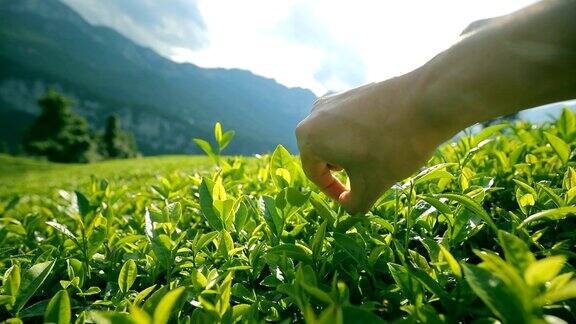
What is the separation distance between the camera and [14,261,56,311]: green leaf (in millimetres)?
950

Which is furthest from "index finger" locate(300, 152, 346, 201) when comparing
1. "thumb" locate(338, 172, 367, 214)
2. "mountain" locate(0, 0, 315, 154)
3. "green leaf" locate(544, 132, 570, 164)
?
"mountain" locate(0, 0, 315, 154)

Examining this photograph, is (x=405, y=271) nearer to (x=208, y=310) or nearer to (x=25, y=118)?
(x=208, y=310)

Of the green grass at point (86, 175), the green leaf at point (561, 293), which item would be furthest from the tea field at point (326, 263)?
the green grass at point (86, 175)

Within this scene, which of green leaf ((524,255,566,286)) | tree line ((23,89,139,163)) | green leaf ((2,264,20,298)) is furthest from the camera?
tree line ((23,89,139,163))

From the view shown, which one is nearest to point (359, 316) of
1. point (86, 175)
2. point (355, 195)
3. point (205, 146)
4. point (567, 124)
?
point (355, 195)

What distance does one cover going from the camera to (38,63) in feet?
444

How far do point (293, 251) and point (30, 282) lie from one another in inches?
24.9

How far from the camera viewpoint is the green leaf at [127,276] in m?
1.03

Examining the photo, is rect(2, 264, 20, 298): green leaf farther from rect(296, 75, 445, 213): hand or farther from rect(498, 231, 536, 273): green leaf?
rect(498, 231, 536, 273): green leaf

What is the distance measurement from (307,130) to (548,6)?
2.16 ft

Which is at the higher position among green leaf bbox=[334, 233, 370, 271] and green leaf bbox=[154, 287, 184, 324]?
green leaf bbox=[154, 287, 184, 324]

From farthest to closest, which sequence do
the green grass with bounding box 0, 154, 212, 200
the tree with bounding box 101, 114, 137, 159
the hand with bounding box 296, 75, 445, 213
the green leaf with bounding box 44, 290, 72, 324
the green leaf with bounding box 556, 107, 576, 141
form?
the tree with bounding box 101, 114, 137, 159 < the green grass with bounding box 0, 154, 212, 200 < the green leaf with bounding box 556, 107, 576, 141 < the hand with bounding box 296, 75, 445, 213 < the green leaf with bounding box 44, 290, 72, 324

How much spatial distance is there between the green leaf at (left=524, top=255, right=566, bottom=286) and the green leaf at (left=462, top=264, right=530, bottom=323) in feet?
0.11

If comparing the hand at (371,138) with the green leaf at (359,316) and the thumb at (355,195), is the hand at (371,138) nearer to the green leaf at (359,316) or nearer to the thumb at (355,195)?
the thumb at (355,195)
